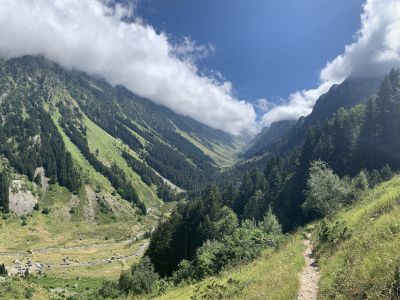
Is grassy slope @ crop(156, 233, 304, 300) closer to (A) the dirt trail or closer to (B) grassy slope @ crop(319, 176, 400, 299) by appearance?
(A) the dirt trail

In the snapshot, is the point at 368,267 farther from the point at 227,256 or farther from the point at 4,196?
the point at 4,196

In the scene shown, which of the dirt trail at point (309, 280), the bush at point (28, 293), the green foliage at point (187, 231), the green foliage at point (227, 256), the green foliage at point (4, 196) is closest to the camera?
the dirt trail at point (309, 280)

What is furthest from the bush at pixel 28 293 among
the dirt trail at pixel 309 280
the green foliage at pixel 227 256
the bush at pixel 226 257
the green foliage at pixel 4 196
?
the green foliage at pixel 4 196

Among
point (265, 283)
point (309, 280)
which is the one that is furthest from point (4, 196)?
point (309, 280)

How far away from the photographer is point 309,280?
59.3 feet

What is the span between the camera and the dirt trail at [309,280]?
15.6m

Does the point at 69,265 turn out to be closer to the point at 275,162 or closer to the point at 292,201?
the point at 292,201

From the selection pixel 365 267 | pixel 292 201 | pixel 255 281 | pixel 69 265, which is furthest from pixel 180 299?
pixel 69 265

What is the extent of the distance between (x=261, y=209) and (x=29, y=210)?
4897 inches

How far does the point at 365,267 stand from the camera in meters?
13.2

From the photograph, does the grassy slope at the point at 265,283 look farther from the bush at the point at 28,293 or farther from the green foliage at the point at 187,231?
the green foliage at the point at 187,231

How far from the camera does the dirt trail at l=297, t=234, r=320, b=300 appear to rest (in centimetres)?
1562

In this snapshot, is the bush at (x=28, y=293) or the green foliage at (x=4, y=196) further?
the green foliage at (x=4, y=196)

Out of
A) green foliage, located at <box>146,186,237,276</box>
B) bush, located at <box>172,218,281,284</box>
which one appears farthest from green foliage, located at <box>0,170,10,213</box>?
bush, located at <box>172,218,281,284</box>
